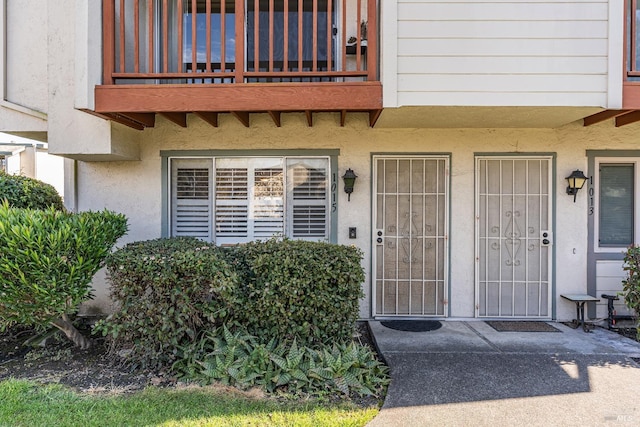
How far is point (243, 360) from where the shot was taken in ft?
11.3

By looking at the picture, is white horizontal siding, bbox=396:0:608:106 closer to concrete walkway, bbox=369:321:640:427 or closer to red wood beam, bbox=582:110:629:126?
red wood beam, bbox=582:110:629:126

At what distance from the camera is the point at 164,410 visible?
Answer: 2.98 meters

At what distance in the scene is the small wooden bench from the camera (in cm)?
474

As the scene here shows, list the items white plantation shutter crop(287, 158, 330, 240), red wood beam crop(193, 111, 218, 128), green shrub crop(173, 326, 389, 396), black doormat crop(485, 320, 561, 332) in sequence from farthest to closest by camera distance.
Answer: white plantation shutter crop(287, 158, 330, 240), black doormat crop(485, 320, 561, 332), red wood beam crop(193, 111, 218, 128), green shrub crop(173, 326, 389, 396)

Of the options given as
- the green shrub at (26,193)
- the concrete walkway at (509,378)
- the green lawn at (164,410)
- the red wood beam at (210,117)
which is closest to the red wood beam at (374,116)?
the red wood beam at (210,117)

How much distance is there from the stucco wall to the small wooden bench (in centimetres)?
17

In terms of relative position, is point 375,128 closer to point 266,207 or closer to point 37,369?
point 266,207

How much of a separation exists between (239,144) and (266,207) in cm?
94

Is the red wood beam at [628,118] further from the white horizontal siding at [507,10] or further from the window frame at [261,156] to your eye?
the window frame at [261,156]

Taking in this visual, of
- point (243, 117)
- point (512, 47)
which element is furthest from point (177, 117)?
point (512, 47)

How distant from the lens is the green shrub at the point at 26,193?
4.15 m

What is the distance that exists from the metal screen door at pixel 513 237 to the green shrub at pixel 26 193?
5491mm

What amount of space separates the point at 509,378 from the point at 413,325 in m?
1.55

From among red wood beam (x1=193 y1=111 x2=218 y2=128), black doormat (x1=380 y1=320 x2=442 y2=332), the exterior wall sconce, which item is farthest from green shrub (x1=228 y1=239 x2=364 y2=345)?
the exterior wall sconce
